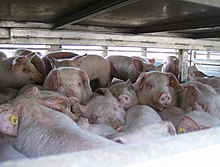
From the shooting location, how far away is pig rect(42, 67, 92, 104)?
2.82m

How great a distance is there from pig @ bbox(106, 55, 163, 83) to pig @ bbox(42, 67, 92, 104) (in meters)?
1.32

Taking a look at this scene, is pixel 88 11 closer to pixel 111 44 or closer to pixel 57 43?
pixel 57 43

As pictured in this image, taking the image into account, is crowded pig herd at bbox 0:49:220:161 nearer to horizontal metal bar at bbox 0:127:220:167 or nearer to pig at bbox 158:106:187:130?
pig at bbox 158:106:187:130

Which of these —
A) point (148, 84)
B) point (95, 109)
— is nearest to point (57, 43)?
point (148, 84)

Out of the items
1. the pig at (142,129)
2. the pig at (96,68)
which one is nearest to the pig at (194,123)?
the pig at (142,129)

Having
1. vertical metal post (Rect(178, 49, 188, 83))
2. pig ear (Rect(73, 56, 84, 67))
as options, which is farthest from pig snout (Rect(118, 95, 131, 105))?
vertical metal post (Rect(178, 49, 188, 83))

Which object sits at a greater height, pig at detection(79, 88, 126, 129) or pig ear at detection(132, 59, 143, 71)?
pig ear at detection(132, 59, 143, 71)

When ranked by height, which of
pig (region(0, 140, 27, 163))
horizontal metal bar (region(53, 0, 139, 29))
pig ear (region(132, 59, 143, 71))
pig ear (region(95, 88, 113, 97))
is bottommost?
pig (region(0, 140, 27, 163))

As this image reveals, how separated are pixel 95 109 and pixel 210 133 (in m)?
1.77

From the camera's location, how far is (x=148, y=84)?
3.17 metres

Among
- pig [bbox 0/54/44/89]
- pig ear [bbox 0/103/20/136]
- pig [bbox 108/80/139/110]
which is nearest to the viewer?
pig ear [bbox 0/103/20/136]

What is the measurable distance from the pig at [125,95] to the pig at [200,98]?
48 cm

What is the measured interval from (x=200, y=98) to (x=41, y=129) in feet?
5.88

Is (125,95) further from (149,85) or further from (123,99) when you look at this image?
(149,85)
